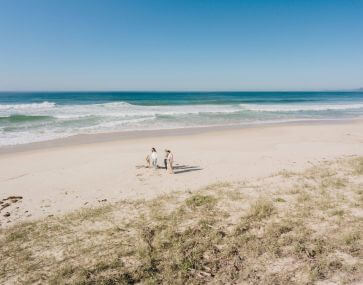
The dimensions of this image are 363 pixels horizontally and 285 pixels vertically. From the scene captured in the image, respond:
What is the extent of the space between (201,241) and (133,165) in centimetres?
674

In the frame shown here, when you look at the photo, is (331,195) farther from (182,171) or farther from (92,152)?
(92,152)

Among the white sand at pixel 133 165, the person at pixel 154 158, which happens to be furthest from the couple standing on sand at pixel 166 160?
the white sand at pixel 133 165

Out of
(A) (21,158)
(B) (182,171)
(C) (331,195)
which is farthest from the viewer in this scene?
(A) (21,158)

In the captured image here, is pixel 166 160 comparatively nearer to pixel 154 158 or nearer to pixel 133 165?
pixel 154 158

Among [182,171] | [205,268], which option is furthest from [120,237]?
[182,171]

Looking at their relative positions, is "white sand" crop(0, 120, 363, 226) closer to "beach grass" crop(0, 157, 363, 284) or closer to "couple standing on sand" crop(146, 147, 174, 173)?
"couple standing on sand" crop(146, 147, 174, 173)

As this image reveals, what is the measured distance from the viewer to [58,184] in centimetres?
988

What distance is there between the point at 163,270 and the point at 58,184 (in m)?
6.33

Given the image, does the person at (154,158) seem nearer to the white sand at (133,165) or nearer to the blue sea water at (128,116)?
the white sand at (133,165)

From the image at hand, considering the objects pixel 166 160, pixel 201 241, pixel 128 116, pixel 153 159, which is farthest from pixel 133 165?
pixel 128 116

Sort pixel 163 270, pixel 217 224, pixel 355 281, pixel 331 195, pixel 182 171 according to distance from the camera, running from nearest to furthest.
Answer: pixel 355 281
pixel 163 270
pixel 217 224
pixel 331 195
pixel 182 171

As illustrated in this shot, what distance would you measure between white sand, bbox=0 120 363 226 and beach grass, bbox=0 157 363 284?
115 centimetres

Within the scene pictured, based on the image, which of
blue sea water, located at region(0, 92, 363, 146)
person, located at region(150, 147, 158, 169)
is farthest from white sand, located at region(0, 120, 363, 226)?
blue sea water, located at region(0, 92, 363, 146)

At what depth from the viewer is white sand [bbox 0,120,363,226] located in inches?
344
